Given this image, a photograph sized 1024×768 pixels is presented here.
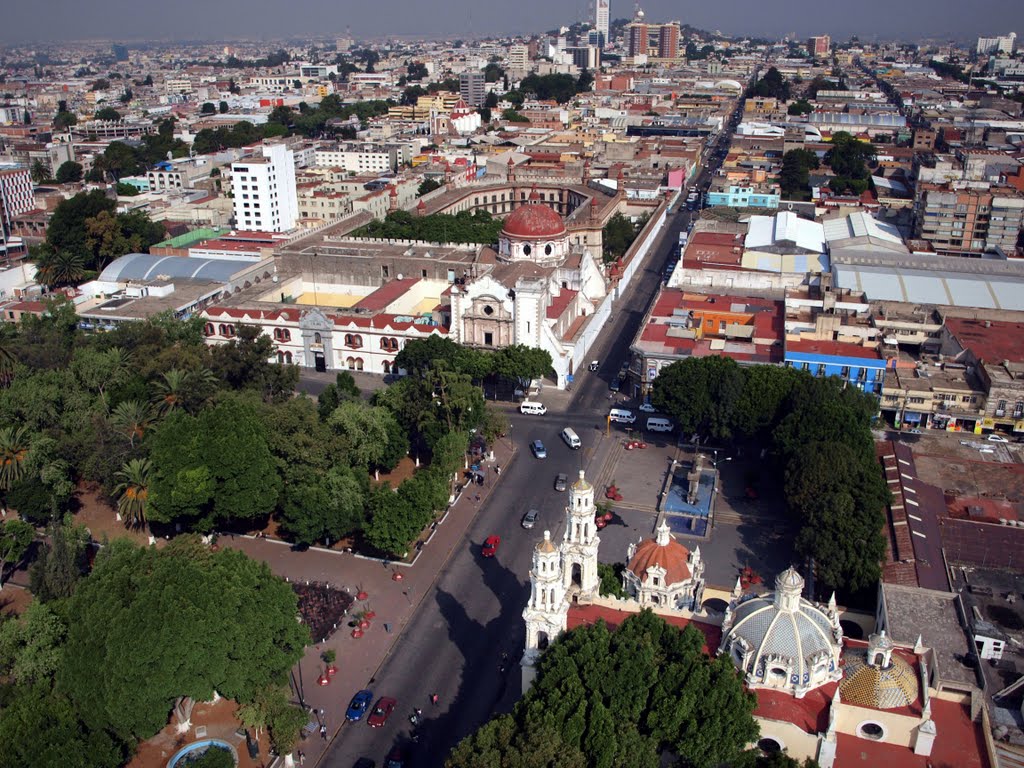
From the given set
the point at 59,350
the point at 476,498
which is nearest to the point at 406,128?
the point at 59,350

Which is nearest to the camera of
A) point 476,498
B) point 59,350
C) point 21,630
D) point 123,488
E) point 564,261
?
point 21,630

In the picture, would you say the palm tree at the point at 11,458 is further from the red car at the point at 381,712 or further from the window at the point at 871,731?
the window at the point at 871,731

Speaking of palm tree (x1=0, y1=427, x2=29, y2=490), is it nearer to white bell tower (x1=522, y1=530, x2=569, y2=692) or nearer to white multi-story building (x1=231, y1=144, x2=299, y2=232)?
white bell tower (x1=522, y1=530, x2=569, y2=692)

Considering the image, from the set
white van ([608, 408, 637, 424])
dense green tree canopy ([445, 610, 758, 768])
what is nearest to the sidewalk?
dense green tree canopy ([445, 610, 758, 768])

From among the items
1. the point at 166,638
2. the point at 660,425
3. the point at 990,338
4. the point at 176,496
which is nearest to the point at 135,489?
the point at 176,496

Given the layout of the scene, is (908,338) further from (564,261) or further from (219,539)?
(219,539)

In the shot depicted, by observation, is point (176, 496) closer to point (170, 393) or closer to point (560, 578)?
point (170, 393)

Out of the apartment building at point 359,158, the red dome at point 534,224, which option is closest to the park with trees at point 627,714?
the red dome at point 534,224
